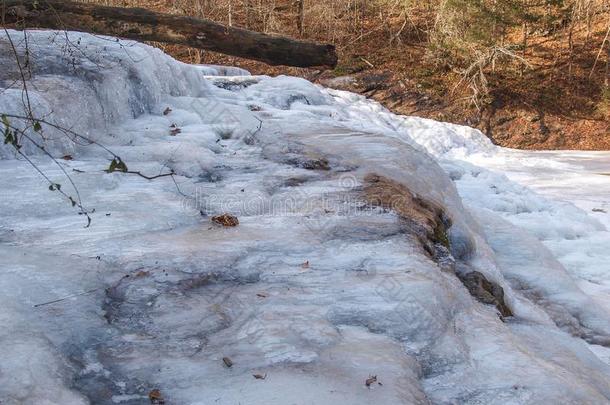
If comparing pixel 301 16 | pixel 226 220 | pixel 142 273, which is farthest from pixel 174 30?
pixel 301 16

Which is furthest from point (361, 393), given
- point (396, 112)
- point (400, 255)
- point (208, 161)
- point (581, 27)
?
point (581, 27)

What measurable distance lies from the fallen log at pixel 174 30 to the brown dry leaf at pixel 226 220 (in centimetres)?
108

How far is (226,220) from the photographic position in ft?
13.0

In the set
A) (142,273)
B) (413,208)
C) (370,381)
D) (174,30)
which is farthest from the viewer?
(413,208)

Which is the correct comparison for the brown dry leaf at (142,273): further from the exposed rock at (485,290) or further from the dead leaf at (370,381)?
the exposed rock at (485,290)

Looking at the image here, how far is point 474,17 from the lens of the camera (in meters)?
18.0

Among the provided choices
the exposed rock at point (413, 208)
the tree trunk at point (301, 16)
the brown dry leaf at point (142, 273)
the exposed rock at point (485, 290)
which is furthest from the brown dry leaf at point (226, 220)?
the tree trunk at point (301, 16)

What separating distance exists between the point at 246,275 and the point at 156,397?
1151 mm

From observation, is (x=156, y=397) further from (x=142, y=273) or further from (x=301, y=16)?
(x=301, y=16)

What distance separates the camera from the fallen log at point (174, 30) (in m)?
3.93

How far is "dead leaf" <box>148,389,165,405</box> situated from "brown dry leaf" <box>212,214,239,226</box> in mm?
1787

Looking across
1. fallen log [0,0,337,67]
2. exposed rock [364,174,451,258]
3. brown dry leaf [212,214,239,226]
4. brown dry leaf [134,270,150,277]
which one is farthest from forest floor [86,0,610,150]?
brown dry leaf [134,270,150,277]

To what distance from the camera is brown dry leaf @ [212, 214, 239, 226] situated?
3.93 meters

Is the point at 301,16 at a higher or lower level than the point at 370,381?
higher
